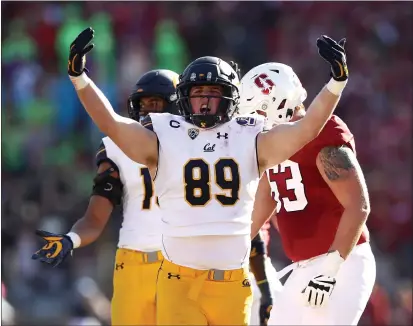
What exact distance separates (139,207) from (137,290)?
470 mm

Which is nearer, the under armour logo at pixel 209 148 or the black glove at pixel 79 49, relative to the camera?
the black glove at pixel 79 49

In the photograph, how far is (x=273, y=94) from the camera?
5531 mm

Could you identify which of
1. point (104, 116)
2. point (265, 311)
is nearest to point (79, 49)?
point (104, 116)

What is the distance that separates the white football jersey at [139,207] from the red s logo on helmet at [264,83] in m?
0.80

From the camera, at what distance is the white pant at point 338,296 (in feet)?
17.0

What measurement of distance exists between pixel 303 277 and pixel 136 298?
3.24 feet

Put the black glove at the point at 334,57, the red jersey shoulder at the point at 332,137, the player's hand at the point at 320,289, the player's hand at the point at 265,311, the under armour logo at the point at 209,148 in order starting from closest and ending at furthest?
1. the black glove at the point at 334,57
2. the under armour logo at the point at 209,148
3. the player's hand at the point at 320,289
4. the red jersey shoulder at the point at 332,137
5. the player's hand at the point at 265,311

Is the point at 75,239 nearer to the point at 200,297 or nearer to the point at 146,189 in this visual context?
the point at 146,189

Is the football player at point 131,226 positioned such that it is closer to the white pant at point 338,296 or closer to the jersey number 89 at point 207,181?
the white pant at point 338,296

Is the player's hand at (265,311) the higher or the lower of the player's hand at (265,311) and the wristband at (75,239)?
the lower

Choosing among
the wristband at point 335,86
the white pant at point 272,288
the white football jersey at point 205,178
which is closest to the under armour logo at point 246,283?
the white football jersey at point 205,178

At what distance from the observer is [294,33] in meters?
13.0

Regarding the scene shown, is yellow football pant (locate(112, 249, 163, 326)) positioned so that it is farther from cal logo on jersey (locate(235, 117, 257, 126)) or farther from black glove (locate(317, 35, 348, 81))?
black glove (locate(317, 35, 348, 81))

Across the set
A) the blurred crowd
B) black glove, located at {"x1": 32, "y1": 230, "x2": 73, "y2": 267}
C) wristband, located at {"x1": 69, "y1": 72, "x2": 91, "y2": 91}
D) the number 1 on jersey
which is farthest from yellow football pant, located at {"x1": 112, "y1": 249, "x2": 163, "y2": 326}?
the blurred crowd
